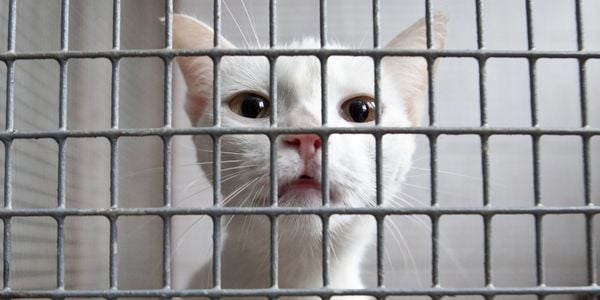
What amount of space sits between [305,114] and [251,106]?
185 millimetres

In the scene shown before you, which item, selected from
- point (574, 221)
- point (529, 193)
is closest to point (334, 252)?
point (529, 193)

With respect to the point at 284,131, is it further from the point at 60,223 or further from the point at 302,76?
the point at 302,76

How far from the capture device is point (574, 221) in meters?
2.09

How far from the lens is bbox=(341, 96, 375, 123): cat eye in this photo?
1.24 m

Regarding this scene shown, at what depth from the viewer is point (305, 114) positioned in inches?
44.1

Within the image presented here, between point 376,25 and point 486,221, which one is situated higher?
point 376,25

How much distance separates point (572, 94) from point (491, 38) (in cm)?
33

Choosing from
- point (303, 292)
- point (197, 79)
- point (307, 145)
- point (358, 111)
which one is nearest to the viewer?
point (303, 292)

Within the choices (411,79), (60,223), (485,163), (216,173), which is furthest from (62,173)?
(411,79)

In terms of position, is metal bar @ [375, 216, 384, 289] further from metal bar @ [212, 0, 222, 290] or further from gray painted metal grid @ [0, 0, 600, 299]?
metal bar @ [212, 0, 222, 290]

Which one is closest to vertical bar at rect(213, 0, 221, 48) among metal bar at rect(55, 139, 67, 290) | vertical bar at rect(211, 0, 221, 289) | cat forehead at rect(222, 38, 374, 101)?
vertical bar at rect(211, 0, 221, 289)

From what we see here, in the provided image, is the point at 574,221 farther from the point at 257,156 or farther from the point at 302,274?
the point at 257,156

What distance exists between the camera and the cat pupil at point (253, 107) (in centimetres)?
126

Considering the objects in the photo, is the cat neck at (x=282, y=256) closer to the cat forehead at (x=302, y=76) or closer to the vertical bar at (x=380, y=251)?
the cat forehead at (x=302, y=76)
